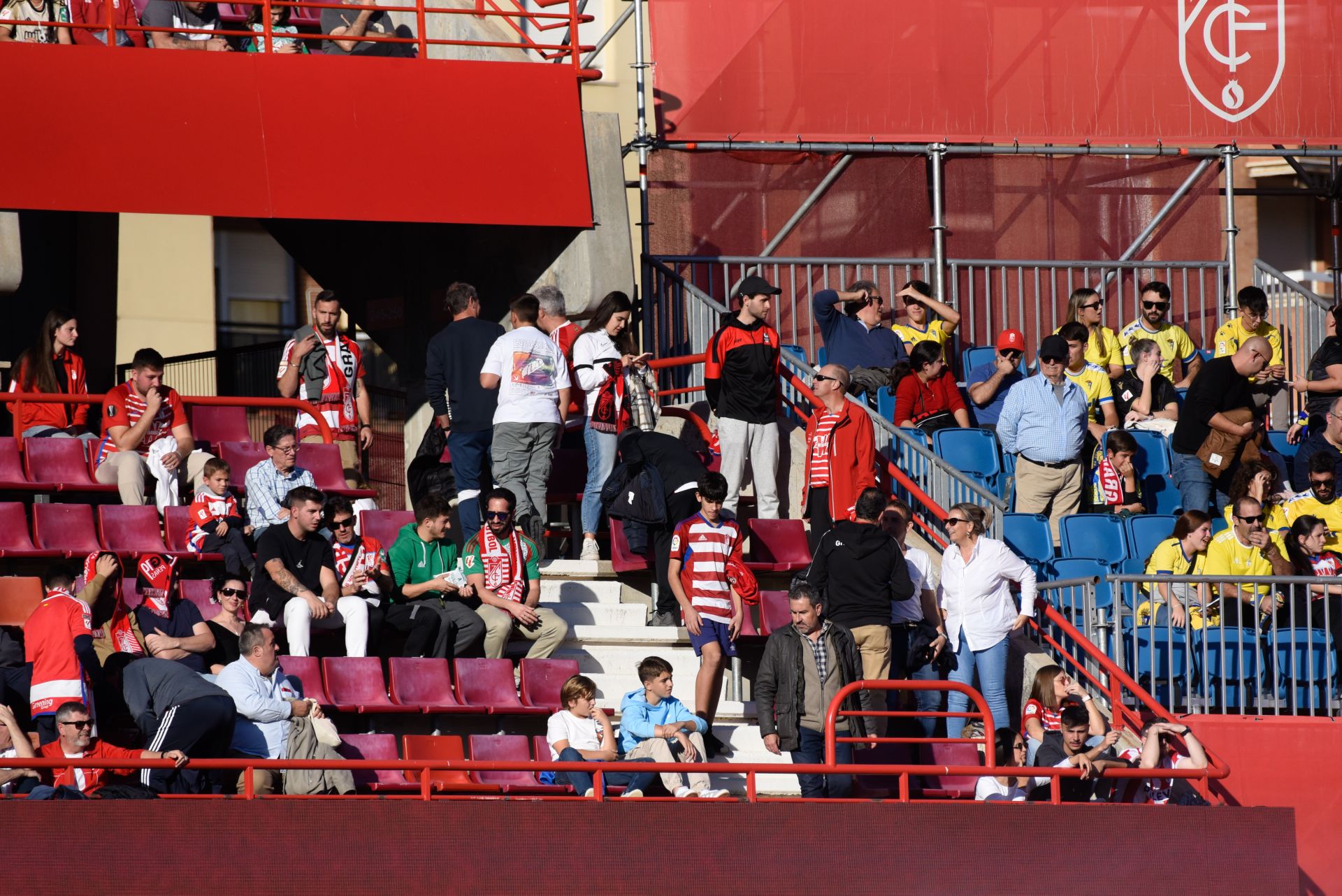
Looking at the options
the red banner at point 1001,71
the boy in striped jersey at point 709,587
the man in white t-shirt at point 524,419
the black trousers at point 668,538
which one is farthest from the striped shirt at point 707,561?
the red banner at point 1001,71

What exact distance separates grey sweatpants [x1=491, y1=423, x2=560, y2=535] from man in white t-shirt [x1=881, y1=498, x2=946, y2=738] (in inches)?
90.2

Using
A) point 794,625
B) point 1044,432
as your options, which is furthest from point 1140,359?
point 794,625

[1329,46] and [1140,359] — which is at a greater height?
[1329,46]

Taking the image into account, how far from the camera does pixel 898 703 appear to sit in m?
11.4

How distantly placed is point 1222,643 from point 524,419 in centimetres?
462

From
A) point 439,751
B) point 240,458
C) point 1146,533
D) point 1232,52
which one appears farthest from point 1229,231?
point 439,751

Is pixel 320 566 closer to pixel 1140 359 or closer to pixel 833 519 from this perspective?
pixel 833 519

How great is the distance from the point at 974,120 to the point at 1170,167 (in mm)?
2026

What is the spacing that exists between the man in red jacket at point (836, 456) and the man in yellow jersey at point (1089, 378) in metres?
2.55

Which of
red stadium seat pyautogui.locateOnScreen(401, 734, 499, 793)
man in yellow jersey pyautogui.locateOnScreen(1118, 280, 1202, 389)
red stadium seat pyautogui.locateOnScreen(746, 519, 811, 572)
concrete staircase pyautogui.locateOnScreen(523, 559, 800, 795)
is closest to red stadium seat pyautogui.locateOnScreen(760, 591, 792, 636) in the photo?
concrete staircase pyautogui.locateOnScreen(523, 559, 800, 795)

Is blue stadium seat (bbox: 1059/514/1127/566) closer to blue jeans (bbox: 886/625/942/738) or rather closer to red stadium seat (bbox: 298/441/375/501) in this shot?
blue jeans (bbox: 886/625/942/738)

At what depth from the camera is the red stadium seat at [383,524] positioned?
12805 mm

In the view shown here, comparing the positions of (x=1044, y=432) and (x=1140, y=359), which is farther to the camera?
(x=1140, y=359)

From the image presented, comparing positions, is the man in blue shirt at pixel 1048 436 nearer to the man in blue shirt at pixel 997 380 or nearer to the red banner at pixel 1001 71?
the man in blue shirt at pixel 997 380
